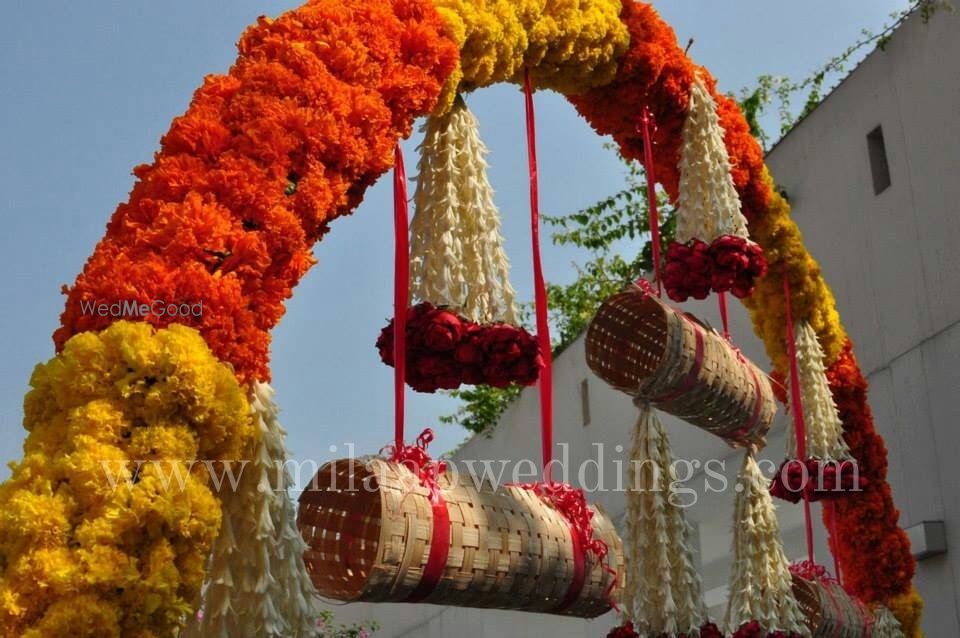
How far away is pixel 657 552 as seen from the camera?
317cm

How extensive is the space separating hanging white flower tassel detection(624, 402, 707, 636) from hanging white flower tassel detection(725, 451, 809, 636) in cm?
21

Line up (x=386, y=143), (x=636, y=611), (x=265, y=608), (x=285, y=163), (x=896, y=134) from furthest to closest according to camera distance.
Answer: (x=896, y=134), (x=636, y=611), (x=386, y=143), (x=285, y=163), (x=265, y=608)

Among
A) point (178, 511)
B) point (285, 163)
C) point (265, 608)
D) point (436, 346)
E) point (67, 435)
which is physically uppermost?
point (285, 163)

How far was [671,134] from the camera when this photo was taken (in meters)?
3.51

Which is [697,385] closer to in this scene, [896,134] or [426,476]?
[426,476]

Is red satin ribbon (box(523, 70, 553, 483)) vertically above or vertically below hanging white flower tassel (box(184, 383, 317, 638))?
above

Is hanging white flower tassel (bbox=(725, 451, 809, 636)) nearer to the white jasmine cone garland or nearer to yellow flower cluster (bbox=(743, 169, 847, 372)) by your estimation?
the white jasmine cone garland

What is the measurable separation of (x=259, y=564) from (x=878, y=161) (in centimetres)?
444

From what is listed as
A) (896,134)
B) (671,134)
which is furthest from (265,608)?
(896,134)

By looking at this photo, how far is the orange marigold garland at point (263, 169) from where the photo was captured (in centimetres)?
200

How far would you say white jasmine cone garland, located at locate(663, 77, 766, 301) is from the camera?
10.9 ft

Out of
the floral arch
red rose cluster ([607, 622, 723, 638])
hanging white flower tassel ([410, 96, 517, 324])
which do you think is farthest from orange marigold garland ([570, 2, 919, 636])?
red rose cluster ([607, 622, 723, 638])

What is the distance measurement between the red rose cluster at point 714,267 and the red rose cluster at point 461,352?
911 mm

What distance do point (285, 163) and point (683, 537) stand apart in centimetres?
157
